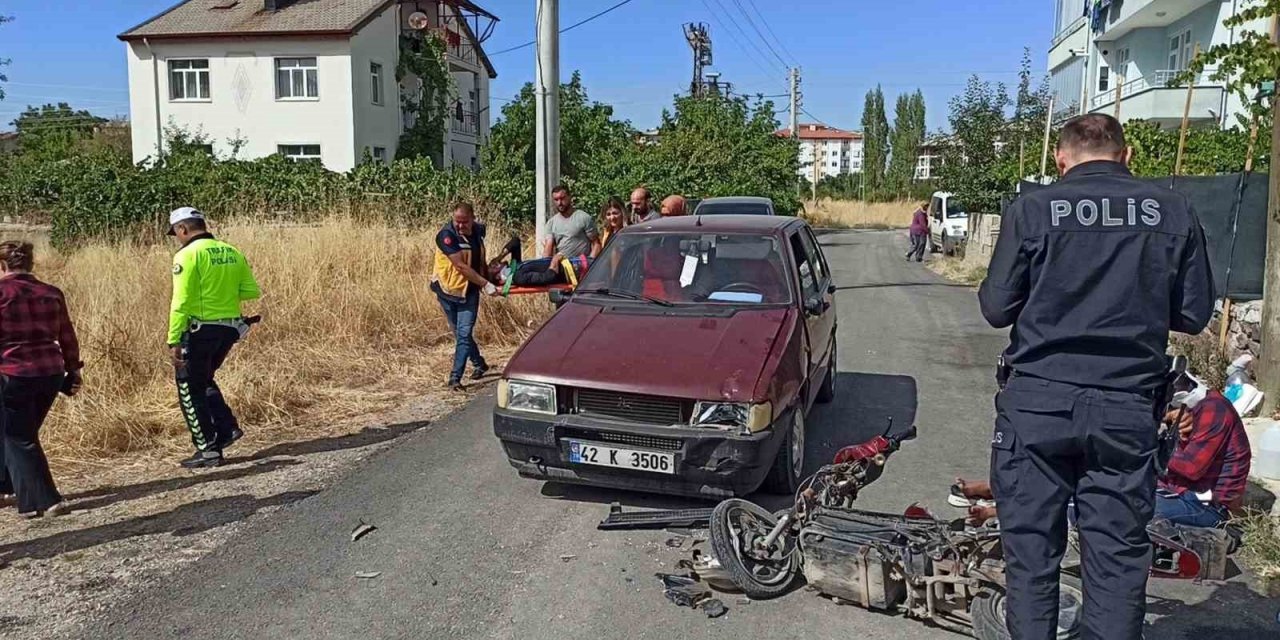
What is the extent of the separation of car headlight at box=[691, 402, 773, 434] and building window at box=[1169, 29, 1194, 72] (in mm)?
27656

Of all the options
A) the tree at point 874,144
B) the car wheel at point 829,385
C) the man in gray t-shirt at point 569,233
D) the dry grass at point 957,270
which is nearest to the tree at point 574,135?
the dry grass at point 957,270

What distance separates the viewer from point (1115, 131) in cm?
308

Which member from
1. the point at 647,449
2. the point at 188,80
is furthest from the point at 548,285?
the point at 188,80

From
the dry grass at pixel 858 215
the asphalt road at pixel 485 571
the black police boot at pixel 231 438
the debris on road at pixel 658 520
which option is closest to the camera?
the asphalt road at pixel 485 571

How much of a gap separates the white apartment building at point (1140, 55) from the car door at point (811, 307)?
17360 millimetres

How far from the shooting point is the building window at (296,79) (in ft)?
115

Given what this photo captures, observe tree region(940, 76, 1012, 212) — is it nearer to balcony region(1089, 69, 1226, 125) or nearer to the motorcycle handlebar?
balcony region(1089, 69, 1226, 125)

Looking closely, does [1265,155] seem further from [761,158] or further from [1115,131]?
[761,158]

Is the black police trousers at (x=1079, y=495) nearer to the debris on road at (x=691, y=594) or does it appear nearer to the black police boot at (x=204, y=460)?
the debris on road at (x=691, y=594)

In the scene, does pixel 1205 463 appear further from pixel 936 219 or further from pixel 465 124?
pixel 465 124

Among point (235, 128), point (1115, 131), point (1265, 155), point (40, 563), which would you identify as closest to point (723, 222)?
point (1115, 131)

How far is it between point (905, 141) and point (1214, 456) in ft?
234

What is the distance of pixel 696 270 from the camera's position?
6285 millimetres

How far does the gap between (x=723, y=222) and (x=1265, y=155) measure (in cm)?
745
